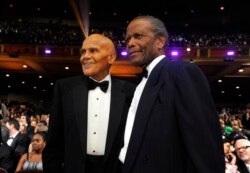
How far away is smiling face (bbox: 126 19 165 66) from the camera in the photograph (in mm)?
1818

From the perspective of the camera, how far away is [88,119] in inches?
91.2

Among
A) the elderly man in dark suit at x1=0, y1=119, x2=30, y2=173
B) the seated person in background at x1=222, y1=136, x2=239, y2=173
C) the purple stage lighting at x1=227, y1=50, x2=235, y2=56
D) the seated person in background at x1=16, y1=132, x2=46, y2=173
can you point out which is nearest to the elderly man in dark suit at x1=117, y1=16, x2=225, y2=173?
the seated person in background at x1=222, y1=136, x2=239, y2=173

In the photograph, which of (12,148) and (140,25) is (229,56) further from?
(140,25)

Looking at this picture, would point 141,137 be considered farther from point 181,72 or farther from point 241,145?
point 241,145

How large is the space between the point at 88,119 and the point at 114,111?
0.18 metres

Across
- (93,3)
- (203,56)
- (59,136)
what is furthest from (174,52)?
(59,136)

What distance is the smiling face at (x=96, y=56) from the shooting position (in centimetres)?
232

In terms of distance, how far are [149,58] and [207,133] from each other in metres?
0.52

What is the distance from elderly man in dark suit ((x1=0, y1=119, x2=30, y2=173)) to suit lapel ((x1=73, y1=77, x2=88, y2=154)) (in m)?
3.25

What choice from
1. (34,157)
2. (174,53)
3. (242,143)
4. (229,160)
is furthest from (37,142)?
(174,53)

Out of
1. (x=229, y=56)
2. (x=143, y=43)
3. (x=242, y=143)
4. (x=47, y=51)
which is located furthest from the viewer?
(x=47, y=51)

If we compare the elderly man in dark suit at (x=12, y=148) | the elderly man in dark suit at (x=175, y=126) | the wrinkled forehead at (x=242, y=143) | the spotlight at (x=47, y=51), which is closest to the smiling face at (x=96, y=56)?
the elderly man in dark suit at (x=175, y=126)

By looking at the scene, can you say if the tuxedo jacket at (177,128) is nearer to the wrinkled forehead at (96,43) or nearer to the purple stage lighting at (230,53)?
the wrinkled forehead at (96,43)

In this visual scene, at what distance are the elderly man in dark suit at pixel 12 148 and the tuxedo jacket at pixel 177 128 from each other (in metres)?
3.98
